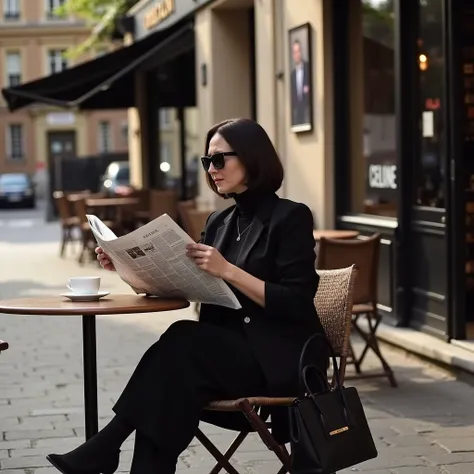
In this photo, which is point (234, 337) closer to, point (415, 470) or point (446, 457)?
point (415, 470)

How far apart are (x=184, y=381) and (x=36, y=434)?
211 cm

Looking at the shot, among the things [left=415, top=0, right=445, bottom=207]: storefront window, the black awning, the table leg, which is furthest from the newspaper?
the black awning

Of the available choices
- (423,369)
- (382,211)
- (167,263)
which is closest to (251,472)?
(167,263)

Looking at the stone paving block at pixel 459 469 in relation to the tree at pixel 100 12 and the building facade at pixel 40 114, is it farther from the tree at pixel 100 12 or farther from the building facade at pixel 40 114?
the building facade at pixel 40 114

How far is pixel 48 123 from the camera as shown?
55.2 metres

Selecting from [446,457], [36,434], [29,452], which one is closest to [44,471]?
[29,452]

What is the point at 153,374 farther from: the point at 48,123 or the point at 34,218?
the point at 48,123

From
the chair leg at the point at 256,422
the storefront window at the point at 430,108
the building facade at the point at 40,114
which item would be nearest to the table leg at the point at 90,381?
the chair leg at the point at 256,422

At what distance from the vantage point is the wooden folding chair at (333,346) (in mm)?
4020

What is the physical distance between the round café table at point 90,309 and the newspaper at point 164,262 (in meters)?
0.09

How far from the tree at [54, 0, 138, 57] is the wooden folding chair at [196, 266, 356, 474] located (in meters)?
18.6

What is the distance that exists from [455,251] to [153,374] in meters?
4.09

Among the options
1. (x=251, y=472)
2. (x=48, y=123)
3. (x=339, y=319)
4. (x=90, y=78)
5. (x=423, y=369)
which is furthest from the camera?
(x=48, y=123)

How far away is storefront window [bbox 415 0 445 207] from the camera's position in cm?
808
